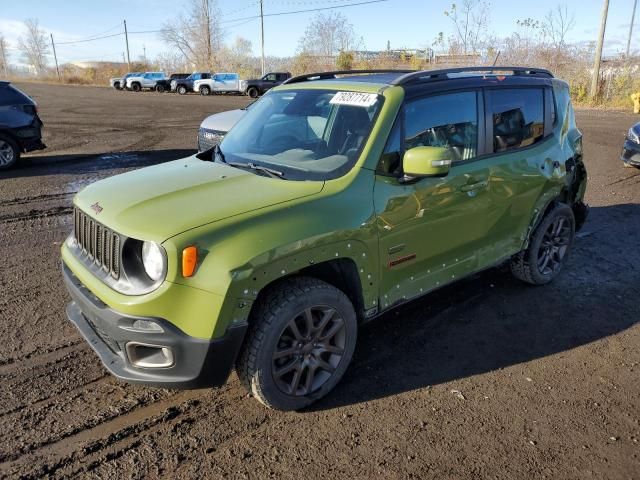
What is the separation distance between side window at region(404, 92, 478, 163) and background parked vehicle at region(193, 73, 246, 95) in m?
34.1

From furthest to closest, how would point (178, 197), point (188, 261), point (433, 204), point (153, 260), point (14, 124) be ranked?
point (14, 124)
point (433, 204)
point (178, 197)
point (153, 260)
point (188, 261)

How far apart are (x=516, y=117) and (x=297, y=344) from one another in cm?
273

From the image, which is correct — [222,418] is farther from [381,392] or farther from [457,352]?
[457,352]

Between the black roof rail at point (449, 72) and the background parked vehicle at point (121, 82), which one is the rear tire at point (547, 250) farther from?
the background parked vehicle at point (121, 82)

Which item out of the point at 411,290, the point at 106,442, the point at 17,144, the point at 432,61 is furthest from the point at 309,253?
the point at 432,61

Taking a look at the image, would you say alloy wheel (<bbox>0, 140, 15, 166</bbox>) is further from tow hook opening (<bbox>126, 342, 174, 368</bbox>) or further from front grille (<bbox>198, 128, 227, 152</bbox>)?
tow hook opening (<bbox>126, 342, 174, 368</bbox>)

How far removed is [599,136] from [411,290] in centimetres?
1356

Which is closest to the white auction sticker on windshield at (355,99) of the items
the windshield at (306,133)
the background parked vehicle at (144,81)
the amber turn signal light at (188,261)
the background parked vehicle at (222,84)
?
the windshield at (306,133)

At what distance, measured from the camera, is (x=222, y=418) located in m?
3.00

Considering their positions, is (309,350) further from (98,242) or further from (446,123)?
(446,123)

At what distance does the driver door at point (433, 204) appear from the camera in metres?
3.22

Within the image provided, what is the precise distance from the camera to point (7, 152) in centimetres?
1002

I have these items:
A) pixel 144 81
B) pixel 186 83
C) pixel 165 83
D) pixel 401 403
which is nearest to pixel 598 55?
pixel 401 403

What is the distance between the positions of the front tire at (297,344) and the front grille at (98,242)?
2.74 feet
